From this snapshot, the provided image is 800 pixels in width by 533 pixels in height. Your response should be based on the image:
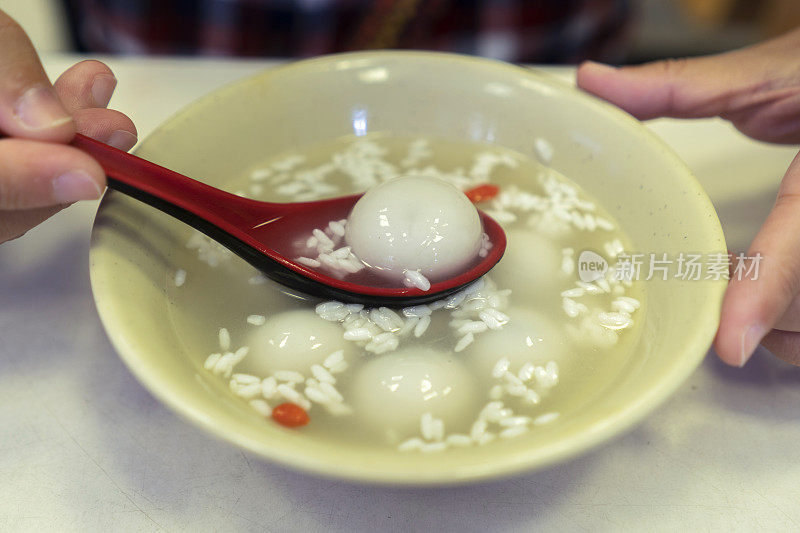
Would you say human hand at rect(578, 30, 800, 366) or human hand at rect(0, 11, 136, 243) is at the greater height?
human hand at rect(0, 11, 136, 243)

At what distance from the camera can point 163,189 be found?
90cm

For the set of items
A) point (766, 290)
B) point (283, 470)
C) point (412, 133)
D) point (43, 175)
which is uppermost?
point (43, 175)

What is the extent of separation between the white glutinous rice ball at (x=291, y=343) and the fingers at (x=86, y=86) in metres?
0.46

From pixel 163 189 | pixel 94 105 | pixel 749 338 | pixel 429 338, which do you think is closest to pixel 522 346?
pixel 429 338

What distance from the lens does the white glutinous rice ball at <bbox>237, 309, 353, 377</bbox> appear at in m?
0.90

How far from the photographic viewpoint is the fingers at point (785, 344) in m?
0.95

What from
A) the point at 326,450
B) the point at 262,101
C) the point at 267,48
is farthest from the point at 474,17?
the point at 326,450

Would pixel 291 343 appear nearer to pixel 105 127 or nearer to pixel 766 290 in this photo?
pixel 105 127

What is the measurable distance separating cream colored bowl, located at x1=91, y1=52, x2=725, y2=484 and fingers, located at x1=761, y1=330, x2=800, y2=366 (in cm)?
17

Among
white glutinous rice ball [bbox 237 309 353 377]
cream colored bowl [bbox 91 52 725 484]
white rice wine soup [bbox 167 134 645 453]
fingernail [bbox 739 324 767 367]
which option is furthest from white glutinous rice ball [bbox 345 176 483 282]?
fingernail [bbox 739 324 767 367]

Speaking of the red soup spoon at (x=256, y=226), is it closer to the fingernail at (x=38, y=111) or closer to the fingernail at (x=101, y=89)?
the fingernail at (x=38, y=111)

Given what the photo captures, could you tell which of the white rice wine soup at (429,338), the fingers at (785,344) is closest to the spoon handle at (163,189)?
the white rice wine soup at (429,338)

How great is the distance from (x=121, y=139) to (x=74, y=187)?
0.82 ft

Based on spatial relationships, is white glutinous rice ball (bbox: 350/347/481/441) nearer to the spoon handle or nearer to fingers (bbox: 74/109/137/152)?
the spoon handle
